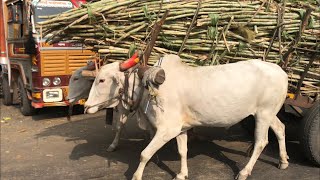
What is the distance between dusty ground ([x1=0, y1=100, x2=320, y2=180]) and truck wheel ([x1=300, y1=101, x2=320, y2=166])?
0.23 m

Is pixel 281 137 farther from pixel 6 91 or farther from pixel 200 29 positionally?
pixel 6 91

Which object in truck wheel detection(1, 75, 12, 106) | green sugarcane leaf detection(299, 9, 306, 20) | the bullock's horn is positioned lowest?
truck wheel detection(1, 75, 12, 106)

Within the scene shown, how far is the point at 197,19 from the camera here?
4.04 m

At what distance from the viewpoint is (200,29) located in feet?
13.4

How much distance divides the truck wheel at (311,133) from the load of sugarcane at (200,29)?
0.56 m

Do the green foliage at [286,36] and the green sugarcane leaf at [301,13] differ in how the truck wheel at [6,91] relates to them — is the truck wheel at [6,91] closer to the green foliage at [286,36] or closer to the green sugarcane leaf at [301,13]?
the green foliage at [286,36]

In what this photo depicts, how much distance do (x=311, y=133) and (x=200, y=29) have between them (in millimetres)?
1721

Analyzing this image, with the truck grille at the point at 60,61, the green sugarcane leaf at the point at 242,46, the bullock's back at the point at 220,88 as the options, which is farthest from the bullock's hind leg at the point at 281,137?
the truck grille at the point at 60,61

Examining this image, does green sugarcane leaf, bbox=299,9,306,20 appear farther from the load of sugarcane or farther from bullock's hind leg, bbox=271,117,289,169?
bullock's hind leg, bbox=271,117,289,169

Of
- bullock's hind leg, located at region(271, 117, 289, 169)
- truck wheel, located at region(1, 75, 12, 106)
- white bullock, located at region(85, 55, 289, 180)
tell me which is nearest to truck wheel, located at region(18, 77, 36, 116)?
truck wheel, located at region(1, 75, 12, 106)

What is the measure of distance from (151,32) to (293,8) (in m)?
1.64

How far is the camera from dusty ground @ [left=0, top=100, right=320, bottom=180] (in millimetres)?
4366

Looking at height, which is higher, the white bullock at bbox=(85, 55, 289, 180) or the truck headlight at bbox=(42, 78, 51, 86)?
the white bullock at bbox=(85, 55, 289, 180)

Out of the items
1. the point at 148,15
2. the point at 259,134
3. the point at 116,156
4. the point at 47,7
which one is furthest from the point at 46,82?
the point at 259,134
